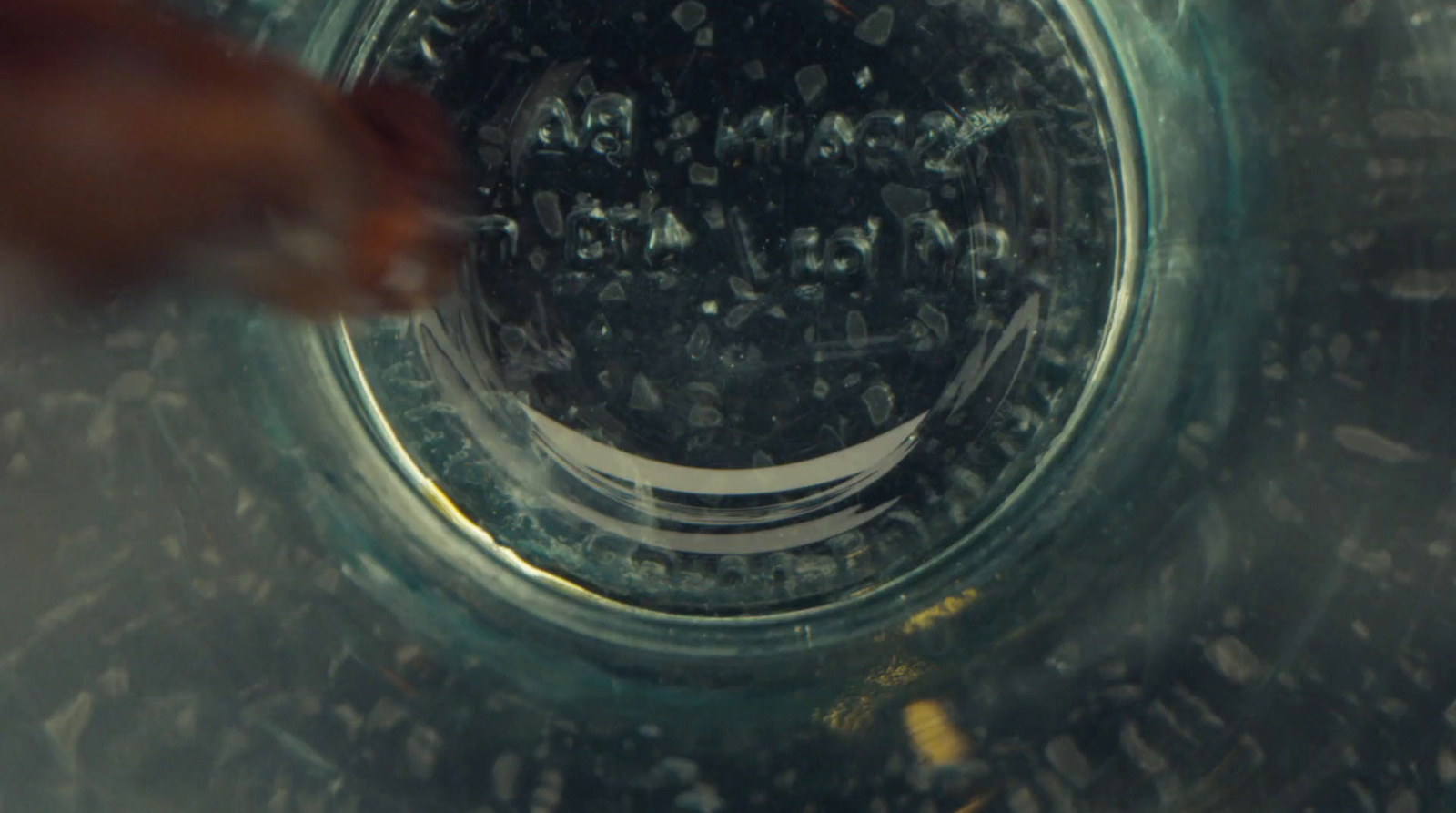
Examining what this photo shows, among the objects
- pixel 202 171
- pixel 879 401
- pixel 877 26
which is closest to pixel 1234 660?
pixel 879 401

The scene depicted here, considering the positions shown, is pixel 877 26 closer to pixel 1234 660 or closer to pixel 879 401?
pixel 879 401

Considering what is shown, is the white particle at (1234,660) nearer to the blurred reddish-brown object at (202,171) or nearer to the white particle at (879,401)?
the white particle at (879,401)

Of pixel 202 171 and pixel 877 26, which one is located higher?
pixel 877 26

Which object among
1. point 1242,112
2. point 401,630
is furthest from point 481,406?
point 1242,112

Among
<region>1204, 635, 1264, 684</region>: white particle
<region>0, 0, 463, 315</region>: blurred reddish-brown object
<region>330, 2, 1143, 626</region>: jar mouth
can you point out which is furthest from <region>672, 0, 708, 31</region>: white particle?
<region>1204, 635, 1264, 684</region>: white particle

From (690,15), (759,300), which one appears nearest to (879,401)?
(759,300)

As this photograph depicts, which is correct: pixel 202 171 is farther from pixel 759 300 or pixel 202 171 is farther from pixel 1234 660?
pixel 1234 660
